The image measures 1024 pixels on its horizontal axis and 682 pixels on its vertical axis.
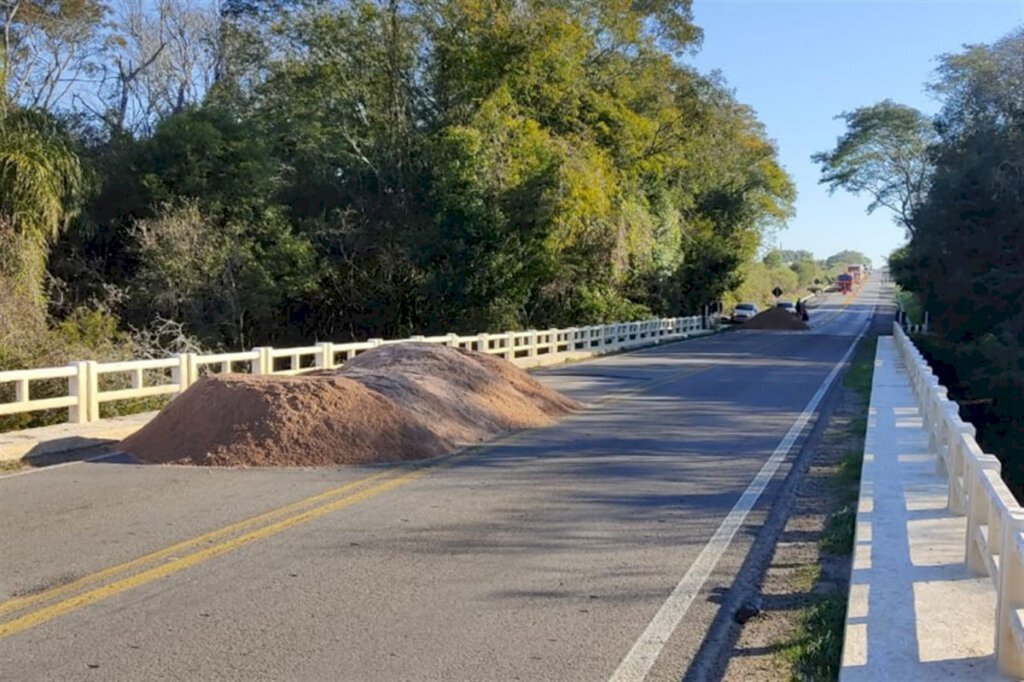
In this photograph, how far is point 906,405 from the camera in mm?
17625

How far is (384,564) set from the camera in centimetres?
761

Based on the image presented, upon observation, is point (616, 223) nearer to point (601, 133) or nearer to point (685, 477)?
point (601, 133)

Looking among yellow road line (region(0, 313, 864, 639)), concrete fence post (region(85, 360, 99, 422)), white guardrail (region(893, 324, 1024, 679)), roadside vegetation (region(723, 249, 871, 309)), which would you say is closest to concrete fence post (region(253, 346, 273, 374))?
concrete fence post (region(85, 360, 99, 422))

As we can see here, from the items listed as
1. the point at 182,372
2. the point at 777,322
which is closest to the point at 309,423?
the point at 182,372

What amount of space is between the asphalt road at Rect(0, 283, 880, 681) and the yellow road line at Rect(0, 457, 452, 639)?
0.08ft

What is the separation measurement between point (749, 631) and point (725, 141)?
2459 inches

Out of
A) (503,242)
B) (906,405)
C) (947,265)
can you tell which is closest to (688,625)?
(906,405)

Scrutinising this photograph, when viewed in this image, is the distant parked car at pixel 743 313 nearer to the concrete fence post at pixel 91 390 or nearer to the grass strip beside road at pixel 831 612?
the grass strip beside road at pixel 831 612

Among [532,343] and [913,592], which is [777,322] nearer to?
[532,343]

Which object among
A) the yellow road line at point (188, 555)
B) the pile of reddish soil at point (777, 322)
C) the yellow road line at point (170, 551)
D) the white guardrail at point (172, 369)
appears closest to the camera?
the yellow road line at point (188, 555)

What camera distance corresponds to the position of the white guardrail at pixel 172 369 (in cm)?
1380

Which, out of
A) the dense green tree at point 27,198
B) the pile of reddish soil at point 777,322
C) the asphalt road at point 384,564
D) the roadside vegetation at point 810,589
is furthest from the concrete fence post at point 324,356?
the pile of reddish soil at point 777,322

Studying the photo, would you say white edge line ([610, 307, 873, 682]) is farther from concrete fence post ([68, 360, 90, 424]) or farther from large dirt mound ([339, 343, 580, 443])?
concrete fence post ([68, 360, 90, 424])

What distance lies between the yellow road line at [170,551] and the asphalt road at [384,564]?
3cm
